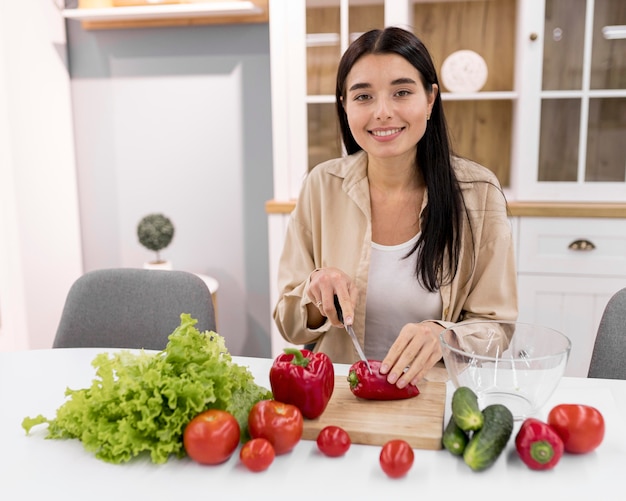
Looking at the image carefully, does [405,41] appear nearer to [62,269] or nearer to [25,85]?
[25,85]

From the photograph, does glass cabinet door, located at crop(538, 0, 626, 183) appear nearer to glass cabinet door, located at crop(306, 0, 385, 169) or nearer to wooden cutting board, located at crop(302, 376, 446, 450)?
glass cabinet door, located at crop(306, 0, 385, 169)

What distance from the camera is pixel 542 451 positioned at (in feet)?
3.15

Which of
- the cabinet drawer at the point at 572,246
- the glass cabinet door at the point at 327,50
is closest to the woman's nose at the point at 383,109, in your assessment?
the glass cabinet door at the point at 327,50

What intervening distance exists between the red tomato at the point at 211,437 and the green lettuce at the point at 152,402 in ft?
0.07

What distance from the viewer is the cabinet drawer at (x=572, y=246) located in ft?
8.31

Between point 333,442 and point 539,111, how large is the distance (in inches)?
75.1

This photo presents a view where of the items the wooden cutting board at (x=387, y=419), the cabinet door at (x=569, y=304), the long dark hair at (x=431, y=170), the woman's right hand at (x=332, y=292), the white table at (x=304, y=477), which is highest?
the long dark hair at (x=431, y=170)

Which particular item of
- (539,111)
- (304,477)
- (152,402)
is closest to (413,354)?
(304,477)

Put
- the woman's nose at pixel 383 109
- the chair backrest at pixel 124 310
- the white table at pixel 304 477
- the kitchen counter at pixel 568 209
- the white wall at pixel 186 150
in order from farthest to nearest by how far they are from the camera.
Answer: the white wall at pixel 186 150 → the kitchen counter at pixel 568 209 → the chair backrest at pixel 124 310 → the woman's nose at pixel 383 109 → the white table at pixel 304 477

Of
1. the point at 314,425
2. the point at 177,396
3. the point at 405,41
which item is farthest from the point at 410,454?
the point at 405,41

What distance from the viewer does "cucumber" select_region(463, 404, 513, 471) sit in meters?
0.97

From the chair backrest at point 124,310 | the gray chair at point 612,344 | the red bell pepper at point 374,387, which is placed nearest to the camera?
the red bell pepper at point 374,387

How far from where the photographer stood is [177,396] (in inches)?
40.1

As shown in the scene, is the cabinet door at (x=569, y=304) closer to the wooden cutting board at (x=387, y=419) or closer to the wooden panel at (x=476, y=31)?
the wooden panel at (x=476, y=31)
